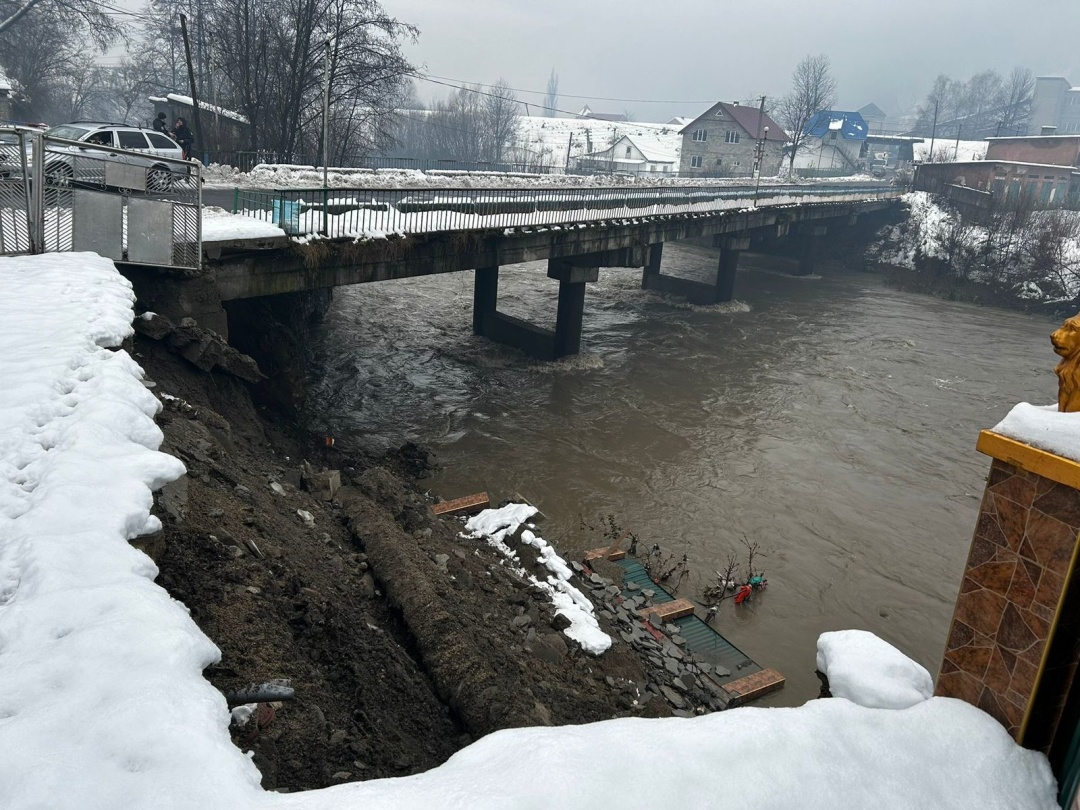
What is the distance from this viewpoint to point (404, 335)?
83.7ft

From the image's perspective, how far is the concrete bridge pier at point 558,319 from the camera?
24.9 m

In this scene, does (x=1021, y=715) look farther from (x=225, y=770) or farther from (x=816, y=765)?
(x=225, y=770)

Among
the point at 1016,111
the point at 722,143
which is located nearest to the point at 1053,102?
the point at 1016,111

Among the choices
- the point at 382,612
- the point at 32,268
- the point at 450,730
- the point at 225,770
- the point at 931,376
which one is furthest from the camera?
the point at 931,376

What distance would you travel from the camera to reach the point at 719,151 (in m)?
77.2

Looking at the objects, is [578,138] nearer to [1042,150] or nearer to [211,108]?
[1042,150]

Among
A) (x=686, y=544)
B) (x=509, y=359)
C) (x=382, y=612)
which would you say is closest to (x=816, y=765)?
(x=382, y=612)

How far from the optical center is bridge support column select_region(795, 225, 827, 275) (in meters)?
48.3

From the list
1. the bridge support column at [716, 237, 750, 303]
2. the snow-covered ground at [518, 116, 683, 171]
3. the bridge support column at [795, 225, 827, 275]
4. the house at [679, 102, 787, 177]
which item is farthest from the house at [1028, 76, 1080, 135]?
the bridge support column at [716, 237, 750, 303]

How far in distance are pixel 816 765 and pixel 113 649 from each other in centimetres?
358

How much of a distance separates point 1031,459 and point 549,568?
21.4 feet

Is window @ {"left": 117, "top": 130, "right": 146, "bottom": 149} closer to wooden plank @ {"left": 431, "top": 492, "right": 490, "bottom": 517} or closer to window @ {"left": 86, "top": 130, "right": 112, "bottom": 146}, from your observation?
window @ {"left": 86, "top": 130, "right": 112, "bottom": 146}

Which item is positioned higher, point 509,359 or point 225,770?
A: point 225,770

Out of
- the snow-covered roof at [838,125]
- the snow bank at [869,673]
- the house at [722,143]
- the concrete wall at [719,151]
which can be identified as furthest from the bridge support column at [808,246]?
the snow-covered roof at [838,125]
